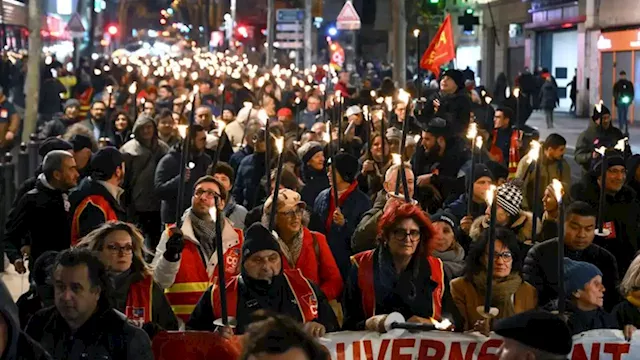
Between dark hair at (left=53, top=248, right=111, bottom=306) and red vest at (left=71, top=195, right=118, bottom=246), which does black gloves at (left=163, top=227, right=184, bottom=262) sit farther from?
red vest at (left=71, top=195, right=118, bottom=246)

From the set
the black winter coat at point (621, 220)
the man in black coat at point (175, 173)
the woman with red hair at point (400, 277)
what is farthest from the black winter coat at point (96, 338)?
the man in black coat at point (175, 173)

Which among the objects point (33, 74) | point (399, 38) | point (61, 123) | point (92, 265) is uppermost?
point (399, 38)

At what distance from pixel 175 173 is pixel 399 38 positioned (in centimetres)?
2025

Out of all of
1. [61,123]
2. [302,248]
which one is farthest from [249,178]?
[61,123]

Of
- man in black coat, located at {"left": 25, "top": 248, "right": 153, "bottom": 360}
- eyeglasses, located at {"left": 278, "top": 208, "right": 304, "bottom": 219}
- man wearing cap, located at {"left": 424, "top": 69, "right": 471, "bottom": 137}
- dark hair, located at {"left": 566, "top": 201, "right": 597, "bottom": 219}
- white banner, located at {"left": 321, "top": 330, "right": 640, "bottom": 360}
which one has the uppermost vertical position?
man wearing cap, located at {"left": 424, "top": 69, "right": 471, "bottom": 137}

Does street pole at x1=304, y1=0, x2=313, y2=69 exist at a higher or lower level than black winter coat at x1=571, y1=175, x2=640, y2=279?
higher

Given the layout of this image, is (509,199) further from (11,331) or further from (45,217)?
(11,331)

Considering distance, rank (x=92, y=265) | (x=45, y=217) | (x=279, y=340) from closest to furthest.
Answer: (x=279, y=340), (x=92, y=265), (x=45, y=217)

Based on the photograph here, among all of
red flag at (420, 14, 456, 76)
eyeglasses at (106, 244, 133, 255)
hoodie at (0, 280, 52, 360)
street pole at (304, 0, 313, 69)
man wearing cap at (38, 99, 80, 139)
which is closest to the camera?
hoodie at (0, 280, 52, 360)

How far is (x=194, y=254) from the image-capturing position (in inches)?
288

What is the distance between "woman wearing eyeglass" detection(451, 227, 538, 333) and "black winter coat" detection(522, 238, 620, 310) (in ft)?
1.01

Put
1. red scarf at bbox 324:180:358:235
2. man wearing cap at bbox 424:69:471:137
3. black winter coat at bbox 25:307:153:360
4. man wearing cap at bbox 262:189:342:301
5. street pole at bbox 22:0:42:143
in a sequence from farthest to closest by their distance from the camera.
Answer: street pole at bbox 22:0:42:143 → man wearing cap at bbox 424:69:471:137 → red scarf at bbox 324:180:358:235 → man wearing cap at bbox 262:189:342:301 → black winter coat at bbox 25:307:153:360

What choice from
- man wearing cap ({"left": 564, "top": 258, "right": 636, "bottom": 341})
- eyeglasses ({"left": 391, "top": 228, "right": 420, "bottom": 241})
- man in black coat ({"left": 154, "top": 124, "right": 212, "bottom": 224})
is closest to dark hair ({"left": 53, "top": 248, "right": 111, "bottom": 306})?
eyeglasses ({"left": 391, "top": 228, "right": 420, "bottom": 241})

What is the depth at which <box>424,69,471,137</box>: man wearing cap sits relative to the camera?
1404 centimetres
